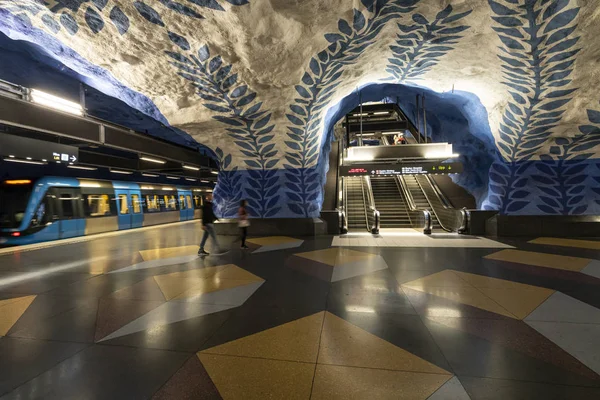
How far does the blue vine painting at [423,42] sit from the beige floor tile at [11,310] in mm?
8085

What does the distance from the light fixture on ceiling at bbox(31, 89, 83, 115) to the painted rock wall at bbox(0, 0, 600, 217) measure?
3.74 ft

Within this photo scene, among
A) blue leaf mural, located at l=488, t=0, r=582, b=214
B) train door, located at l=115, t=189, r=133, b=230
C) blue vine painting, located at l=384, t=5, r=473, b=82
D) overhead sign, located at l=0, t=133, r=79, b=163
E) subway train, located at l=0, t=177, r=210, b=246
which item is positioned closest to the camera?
blue leaf mural, located at l=488, t=0, r=582, b=214

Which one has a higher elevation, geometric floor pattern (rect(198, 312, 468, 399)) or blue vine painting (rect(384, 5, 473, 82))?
blue vine painting (rect(384, 5, 473, 82))

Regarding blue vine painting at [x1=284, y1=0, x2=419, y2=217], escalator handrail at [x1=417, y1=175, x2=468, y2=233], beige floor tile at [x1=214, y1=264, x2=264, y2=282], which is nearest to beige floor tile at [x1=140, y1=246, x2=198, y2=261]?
beige floor tile at [x1=214, y1=264, x2=264, y2=282]

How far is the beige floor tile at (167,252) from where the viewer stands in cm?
642

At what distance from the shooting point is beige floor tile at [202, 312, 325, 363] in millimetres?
2307

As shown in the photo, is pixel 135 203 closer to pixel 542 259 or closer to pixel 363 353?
pixel 363 353

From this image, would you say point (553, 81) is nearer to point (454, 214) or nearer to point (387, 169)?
point (387, 169)

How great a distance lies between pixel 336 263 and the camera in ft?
18.0

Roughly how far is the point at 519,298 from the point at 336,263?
2.93 m

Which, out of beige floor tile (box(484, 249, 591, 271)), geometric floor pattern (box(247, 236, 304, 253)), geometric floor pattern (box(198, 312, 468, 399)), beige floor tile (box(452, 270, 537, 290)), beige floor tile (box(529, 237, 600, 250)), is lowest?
beige floor tile (box(529, 237, 600, 250))

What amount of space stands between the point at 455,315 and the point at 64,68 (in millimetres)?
11081

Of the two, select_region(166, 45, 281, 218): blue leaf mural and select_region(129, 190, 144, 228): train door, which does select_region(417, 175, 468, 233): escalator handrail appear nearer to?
select_region(166, 45, 281, 218): blue leaf mural

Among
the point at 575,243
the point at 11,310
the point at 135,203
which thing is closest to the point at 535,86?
the point at 575,243
